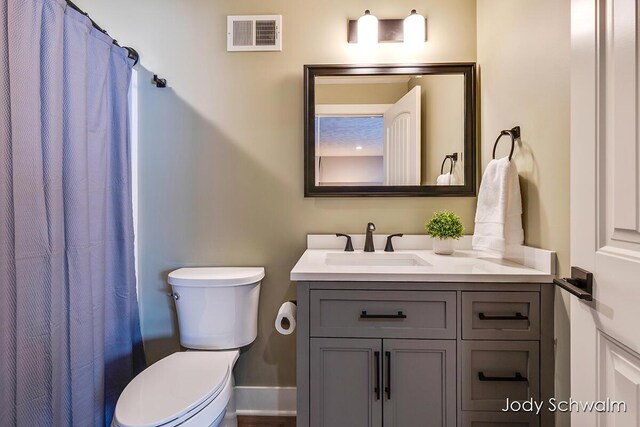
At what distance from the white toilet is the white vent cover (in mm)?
1234

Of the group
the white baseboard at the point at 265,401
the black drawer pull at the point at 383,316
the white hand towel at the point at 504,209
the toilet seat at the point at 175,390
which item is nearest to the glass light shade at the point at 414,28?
the white hand towel at the point at 504,209

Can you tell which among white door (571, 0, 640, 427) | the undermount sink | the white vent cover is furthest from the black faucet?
the white vent cover

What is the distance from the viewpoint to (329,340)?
1.13 metres

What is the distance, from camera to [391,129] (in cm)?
165

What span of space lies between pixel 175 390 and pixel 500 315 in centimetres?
122

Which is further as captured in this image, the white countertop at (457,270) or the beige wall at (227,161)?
the beige wall at (227,161)

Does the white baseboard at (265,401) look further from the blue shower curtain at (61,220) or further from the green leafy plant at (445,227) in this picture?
the green leafy plant at (445,227)

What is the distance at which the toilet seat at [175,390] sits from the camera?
100cm

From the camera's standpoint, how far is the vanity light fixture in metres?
1.62

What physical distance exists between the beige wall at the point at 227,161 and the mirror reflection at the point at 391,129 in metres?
0.15

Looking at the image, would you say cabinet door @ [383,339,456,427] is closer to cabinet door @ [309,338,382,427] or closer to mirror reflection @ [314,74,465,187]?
cabinet door @ [309,338,382,427]

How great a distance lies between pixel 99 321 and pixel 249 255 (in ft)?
2.36

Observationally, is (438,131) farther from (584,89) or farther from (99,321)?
(99,321)

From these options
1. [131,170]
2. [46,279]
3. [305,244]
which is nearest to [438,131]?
[305,244]
